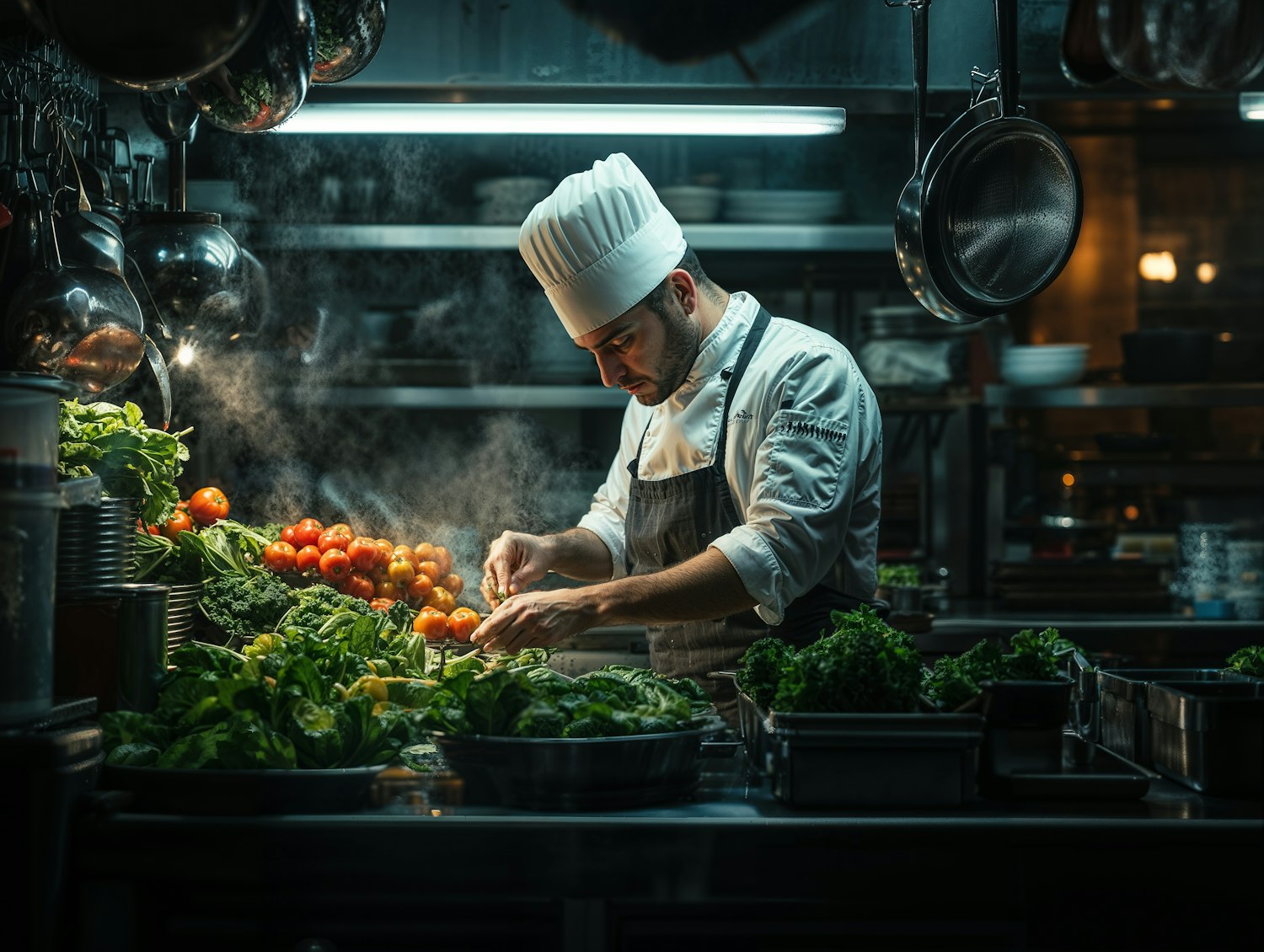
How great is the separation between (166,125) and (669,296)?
130 centimetres

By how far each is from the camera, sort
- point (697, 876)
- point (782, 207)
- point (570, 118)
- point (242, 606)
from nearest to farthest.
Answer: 1. point (697, 876)
2. point (242, 606)
3. point (570, 118)
4. point (782, 207)

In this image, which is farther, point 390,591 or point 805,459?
point 390,591

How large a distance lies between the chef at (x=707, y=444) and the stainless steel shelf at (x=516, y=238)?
1469 millimetres

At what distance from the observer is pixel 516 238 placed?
4.23 meters

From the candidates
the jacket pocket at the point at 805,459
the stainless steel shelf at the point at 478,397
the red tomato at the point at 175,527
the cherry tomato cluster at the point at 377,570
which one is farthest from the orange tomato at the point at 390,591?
the jacket pocket at the point at 805,459

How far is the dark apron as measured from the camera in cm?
265

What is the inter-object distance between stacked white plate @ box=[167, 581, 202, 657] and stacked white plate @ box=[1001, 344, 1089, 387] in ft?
9.85

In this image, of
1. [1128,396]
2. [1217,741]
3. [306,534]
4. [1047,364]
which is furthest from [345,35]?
[1128,396]

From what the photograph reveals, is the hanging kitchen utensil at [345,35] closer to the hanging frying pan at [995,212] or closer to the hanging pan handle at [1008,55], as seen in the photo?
the hanging frying pan at [995,212]

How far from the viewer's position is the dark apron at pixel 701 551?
104 inches

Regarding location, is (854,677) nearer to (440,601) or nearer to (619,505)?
(619,505)

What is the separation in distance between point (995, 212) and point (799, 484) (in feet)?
2.12

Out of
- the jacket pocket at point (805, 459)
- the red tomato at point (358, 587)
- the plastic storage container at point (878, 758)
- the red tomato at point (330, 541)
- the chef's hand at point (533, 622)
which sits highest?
the jacket pocket at point (805, 459)

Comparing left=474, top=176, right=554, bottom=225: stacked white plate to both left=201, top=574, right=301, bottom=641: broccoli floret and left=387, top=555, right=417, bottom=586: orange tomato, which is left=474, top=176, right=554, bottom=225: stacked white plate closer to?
left=387, top=555, right=417, bottom=586: orange tomato
